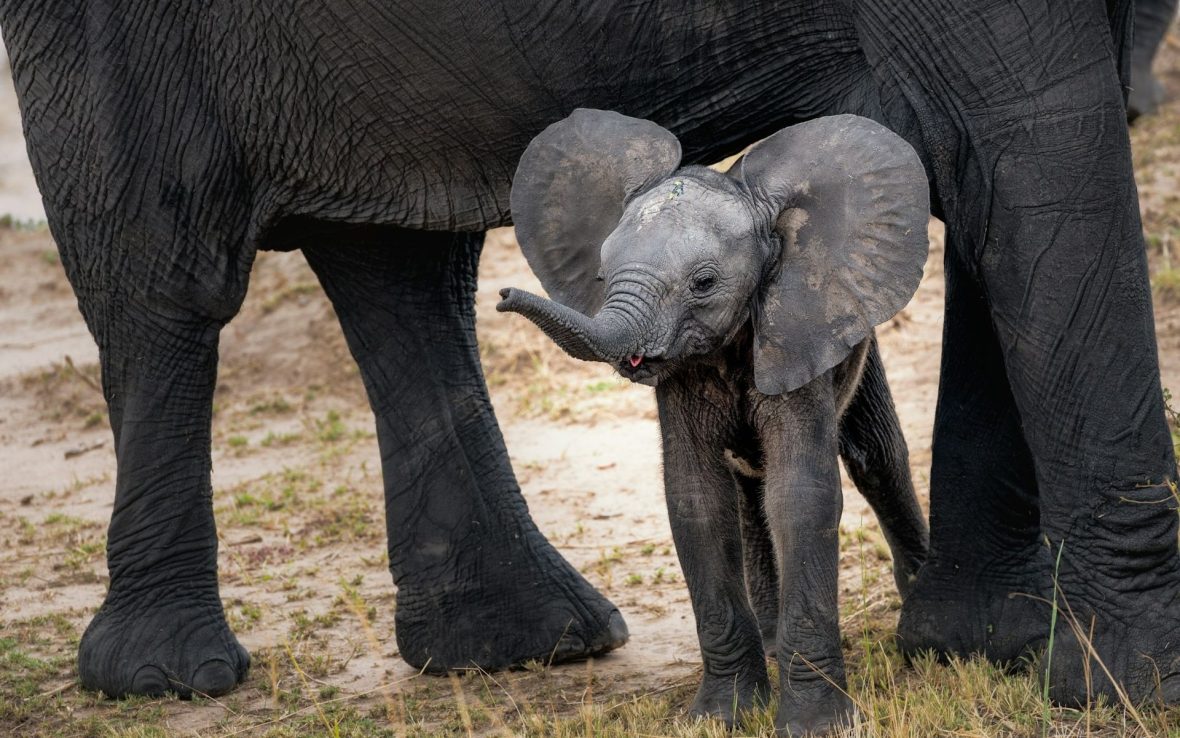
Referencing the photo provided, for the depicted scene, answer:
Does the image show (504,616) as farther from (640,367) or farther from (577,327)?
(577,327)

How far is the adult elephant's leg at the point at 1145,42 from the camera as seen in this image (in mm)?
10203

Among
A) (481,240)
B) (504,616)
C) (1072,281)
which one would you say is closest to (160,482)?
(504,616)

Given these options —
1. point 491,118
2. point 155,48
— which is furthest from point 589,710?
point 155,48

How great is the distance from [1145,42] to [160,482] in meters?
6.88

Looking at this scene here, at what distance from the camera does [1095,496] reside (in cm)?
413

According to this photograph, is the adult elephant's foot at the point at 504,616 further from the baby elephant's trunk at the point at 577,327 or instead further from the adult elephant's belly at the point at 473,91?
the baby elephant's trunk at the point at 577,327

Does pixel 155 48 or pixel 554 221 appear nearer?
pixel 554 221

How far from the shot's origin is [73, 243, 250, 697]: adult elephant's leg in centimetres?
532

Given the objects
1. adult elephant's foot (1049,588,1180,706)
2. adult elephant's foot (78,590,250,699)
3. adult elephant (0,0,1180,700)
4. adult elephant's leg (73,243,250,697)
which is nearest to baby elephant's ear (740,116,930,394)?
adult elephant (0,0,1180,700)

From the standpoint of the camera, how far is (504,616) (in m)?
5.43

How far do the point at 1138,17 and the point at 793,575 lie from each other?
7.16 m

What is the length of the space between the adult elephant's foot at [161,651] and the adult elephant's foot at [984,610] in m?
1.97

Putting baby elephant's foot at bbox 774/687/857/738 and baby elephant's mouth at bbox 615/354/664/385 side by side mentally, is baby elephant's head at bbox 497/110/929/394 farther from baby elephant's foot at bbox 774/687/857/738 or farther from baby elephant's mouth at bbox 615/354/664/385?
baby elephant's foot at bbox 774/687/857/738

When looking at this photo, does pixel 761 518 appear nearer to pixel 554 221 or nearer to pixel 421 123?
pixel 554 221
